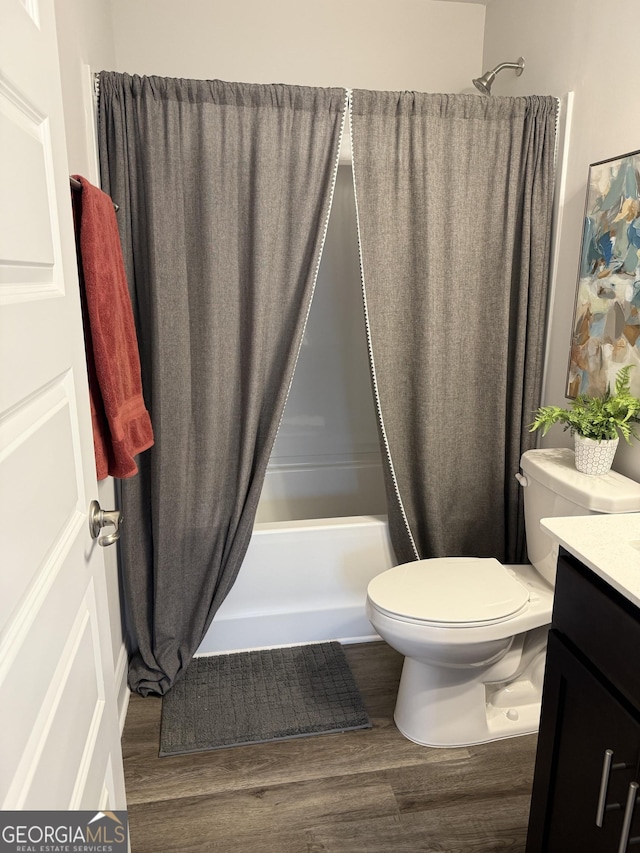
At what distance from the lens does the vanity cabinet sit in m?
1.09

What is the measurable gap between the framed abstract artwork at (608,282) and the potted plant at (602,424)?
6 centimetres

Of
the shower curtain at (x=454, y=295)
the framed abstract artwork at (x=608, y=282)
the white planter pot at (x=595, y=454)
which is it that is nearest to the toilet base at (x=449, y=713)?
the shower curtain at (x=454, y=295)

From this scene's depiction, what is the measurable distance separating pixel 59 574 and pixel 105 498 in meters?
1.11

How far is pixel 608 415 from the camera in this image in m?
1.88

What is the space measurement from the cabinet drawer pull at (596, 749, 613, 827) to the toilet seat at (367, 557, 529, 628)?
62 cm

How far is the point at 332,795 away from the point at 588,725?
866mm

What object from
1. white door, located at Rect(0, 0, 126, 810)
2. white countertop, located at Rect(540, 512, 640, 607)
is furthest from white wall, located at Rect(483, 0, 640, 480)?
white door, located at Rect(0, 0, 126, 810)

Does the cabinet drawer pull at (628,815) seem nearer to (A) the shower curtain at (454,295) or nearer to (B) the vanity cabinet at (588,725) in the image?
(B) the vanity cabinet at (588,725)

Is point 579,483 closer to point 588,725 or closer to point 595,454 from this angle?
point 595,454

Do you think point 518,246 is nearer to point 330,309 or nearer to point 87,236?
point 330,309

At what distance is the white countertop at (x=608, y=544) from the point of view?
1124 mm

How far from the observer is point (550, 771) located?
1.34m

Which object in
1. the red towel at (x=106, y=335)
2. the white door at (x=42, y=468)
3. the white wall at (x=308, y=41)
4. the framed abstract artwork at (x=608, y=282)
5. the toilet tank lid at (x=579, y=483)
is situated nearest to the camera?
the white door at (x=42, y=468)

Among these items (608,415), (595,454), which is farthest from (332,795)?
(608,415)
